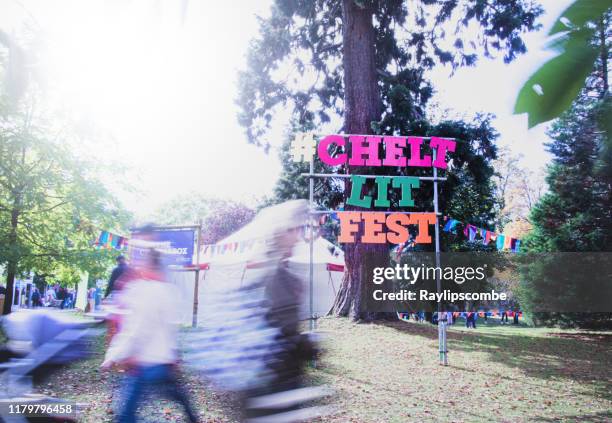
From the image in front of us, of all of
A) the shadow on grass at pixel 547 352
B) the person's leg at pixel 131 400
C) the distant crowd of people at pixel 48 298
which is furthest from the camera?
the distant crowd of people at pixel 48 298

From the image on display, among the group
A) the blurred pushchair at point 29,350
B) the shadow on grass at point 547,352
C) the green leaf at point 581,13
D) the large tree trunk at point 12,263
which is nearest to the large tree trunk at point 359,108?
the shadow on grass at point 547,352

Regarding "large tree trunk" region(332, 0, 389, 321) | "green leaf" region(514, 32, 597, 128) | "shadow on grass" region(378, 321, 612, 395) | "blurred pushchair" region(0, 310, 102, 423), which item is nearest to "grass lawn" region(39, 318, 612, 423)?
"shadow on grass" region(378, 321, 612, 395)

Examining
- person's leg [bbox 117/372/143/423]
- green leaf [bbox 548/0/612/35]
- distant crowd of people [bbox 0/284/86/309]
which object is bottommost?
distant crowd of people [bbox 0/284/86/309]

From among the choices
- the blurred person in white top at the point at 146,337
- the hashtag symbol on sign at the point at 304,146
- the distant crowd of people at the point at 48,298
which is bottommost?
the distant crowd of people at the point at 48,298

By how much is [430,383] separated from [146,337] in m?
4.73

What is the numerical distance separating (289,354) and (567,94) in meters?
2.30

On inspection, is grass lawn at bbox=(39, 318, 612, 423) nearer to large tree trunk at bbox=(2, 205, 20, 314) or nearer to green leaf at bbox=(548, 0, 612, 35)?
large tree trunk at bbox=(2, 205, 20, 314)

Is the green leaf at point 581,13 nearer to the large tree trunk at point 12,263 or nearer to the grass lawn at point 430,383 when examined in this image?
the grass lawn at point 430,383

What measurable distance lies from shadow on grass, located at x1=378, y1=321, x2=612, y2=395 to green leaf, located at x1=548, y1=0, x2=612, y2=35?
7.37 m

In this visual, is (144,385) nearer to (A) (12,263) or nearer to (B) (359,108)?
(A) (12,263)

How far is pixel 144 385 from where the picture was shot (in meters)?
3.20

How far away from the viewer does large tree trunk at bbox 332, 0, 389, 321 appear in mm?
11445

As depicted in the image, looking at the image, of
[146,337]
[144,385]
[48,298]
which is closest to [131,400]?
[144,385]

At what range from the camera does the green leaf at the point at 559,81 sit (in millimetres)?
549
